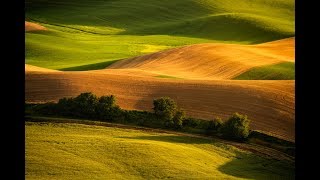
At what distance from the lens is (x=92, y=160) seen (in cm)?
1588

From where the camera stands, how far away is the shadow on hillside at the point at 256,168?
54.4 feet

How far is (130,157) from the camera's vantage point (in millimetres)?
16281

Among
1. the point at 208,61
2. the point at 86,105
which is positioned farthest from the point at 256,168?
the point at 208,61

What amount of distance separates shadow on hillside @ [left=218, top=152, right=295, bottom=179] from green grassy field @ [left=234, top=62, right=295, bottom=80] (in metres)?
13.8

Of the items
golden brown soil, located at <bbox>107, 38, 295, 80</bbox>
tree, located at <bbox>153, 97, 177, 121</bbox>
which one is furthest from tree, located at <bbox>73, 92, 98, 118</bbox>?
golden brown soil, located at <bbox>107, 38, 295, 80</bbox>

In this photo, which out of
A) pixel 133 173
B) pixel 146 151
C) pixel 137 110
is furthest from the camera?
pixel 137 110

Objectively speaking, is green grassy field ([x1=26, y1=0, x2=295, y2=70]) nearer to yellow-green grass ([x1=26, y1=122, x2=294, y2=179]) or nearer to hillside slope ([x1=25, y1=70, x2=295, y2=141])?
hillside slope ([x1=25, y1=70, x2=295, y2=141])

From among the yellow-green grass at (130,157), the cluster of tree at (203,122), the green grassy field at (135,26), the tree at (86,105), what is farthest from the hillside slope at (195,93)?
the green grassy field at (135,26)

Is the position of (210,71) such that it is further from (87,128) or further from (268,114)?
(87,128)

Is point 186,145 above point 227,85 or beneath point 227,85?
beneath

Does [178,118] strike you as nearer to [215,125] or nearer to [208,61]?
[215,125]
